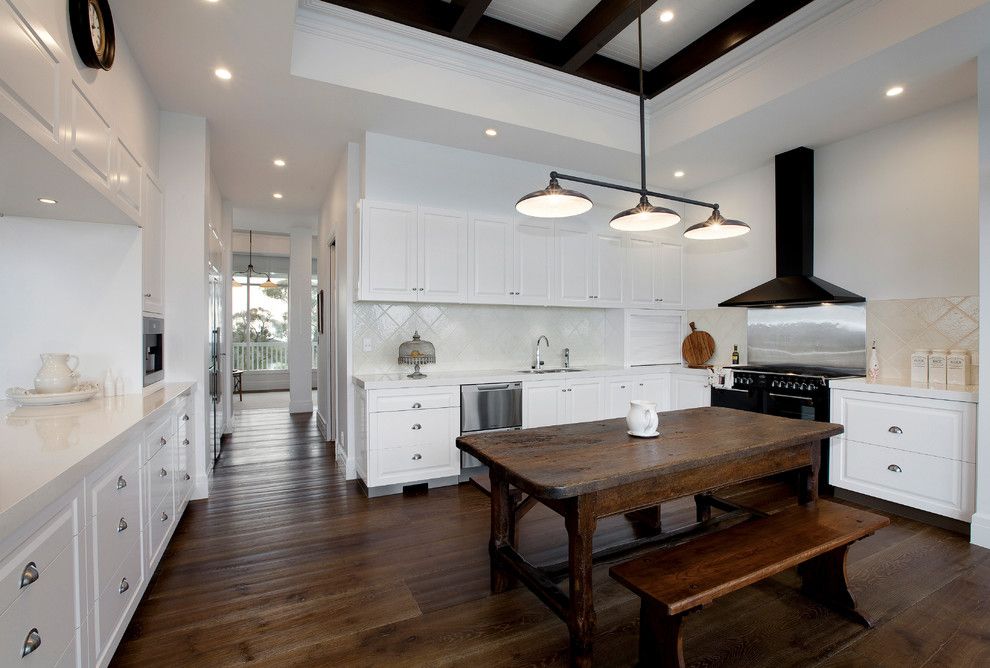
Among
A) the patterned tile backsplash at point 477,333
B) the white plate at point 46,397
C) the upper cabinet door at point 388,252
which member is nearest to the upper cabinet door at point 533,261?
the patterned tile backsplash at point 477,333

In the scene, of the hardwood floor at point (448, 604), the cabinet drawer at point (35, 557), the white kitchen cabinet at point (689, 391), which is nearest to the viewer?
the cabinet drawer at point (35, 557)

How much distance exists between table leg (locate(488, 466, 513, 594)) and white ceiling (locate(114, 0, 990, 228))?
2.68 metres

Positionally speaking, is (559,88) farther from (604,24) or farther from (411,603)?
(411,603)

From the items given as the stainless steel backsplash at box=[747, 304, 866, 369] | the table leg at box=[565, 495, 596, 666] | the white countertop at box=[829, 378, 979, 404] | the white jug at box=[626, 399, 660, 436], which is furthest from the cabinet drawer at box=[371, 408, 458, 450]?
the stainless steel backsplash at box=[747, 304, 866, 369]

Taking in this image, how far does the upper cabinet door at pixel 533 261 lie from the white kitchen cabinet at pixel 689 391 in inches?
66.0

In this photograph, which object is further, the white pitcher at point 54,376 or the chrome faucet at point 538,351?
the chrome faucet at point 538,351

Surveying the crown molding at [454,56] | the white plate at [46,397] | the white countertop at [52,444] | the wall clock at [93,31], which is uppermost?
the crown molding at [454,56]

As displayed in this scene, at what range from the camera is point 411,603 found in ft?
7.23

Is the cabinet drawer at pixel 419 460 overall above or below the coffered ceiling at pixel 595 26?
below

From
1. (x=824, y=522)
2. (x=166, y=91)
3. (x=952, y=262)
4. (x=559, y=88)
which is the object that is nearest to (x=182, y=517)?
(x=166, y=91)

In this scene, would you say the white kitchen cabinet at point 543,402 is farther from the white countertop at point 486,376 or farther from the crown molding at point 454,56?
the crown molding at point 454,56

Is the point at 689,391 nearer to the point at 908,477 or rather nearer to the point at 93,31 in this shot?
the point at 908,477

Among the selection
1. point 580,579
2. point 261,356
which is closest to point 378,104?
point 580,579

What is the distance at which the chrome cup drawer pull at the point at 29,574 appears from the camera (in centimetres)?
113
